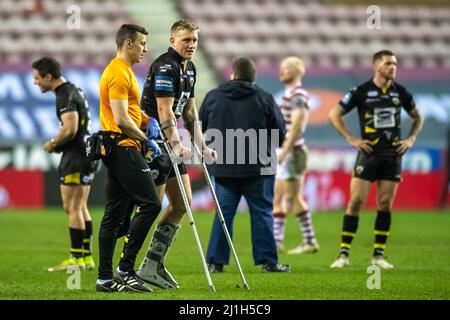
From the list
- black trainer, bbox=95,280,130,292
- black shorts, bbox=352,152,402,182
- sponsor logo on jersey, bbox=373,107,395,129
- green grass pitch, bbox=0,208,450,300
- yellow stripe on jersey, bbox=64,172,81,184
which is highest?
sponsor logo on jersey, bbox=373,107,395,129

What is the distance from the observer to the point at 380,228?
34.9 ft

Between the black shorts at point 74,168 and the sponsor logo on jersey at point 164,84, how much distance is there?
253cm

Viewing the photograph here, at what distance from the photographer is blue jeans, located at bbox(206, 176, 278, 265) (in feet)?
32.2

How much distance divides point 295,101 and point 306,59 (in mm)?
12884

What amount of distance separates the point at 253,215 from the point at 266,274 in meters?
0.76

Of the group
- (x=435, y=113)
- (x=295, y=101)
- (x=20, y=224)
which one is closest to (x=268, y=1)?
(x=435, y=113)

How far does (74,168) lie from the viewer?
10055 mm

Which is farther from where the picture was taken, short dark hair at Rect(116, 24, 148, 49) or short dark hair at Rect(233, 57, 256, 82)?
short dark hair at Rect(233, 57, 256, 82)

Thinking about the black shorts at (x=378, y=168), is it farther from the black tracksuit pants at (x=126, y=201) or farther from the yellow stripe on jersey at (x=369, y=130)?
the black tracksuit pants at (x=126, y=201)

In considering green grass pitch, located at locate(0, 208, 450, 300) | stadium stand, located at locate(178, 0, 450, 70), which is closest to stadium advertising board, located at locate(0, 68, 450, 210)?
green grass pitch, located at locate(0, 208, 450, 300)

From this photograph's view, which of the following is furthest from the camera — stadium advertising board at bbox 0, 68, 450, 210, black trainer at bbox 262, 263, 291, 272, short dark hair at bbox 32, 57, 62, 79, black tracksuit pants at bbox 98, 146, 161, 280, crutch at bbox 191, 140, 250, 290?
stadium advertising board at bbox 0, 68, 450, 210

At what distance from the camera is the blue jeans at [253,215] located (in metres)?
9.82

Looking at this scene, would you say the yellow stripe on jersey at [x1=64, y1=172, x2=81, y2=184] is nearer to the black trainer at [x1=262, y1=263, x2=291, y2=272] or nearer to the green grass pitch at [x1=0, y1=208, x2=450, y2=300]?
the green grass pitch at [x1=0, y1=208, x2=450, y2=300]
